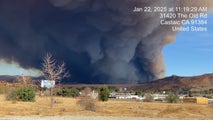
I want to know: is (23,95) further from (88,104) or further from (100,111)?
(100,111)

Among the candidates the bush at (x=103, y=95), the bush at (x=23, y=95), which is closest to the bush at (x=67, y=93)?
the bush at (x=103, y=95)

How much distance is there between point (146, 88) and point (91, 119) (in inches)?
5669

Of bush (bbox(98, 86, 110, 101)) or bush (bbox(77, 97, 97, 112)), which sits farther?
bush (bbox(98, 86, 110, 101))

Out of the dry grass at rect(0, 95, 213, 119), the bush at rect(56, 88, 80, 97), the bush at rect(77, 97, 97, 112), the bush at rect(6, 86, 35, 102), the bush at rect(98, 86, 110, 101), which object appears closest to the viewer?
the dry grass at rect(0, 95, 213, 119)

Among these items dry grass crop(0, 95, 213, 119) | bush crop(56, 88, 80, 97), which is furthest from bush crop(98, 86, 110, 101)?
dry grass crop(0, 95, 213, 119)

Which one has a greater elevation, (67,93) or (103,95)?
(67,93)

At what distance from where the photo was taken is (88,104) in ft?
144

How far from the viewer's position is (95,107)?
1709 inches

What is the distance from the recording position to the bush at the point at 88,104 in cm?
4294

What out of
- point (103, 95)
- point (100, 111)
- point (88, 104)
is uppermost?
point (103, 95)

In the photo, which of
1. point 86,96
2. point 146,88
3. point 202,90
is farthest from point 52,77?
point 146,88

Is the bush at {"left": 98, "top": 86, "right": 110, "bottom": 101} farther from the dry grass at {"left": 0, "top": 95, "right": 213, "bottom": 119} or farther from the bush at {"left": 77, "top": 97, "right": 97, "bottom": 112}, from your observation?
the bush at {"left": 77, "top": 97, "right": 97, "bottom": 112}

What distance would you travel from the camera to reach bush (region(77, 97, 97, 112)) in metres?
42.9

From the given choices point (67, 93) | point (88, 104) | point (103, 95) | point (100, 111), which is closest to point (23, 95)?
point (103, 95)
